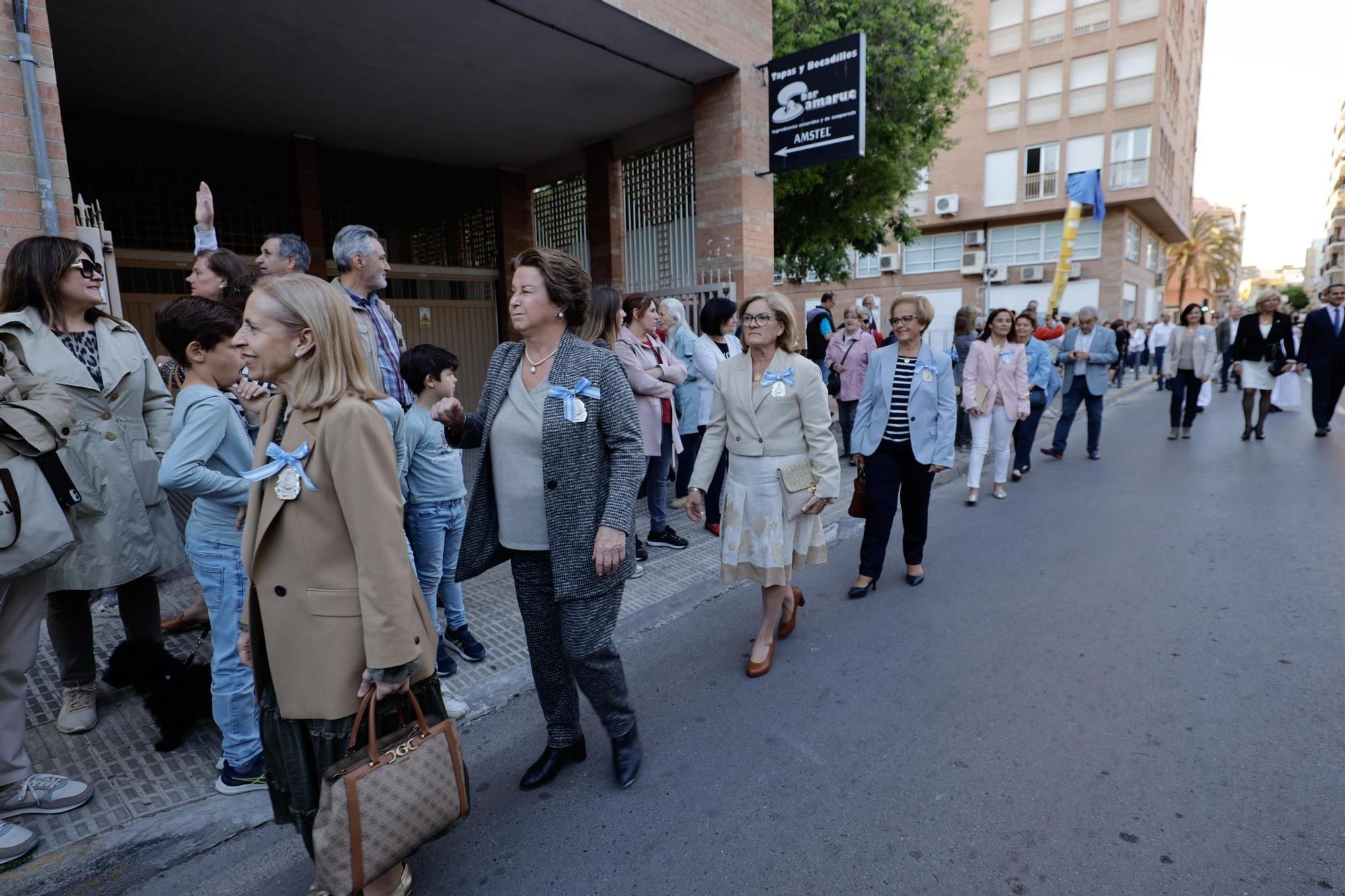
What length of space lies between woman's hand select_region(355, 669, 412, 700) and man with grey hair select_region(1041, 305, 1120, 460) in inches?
Answer: 372

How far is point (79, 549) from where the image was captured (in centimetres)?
309

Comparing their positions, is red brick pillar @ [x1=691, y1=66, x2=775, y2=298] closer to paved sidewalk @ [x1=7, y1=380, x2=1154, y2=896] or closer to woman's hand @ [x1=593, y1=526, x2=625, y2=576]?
paved sidewalk @ [x1=7, y1=380, x2=1154, y2=896]

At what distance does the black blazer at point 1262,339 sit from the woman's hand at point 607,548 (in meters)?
11.7

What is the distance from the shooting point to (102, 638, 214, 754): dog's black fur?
124 inches

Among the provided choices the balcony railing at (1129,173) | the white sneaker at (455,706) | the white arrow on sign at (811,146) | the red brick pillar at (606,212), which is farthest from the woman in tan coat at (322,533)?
the balcony railing at (1129,173)

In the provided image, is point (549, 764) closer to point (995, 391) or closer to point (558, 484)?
point (558, 484)

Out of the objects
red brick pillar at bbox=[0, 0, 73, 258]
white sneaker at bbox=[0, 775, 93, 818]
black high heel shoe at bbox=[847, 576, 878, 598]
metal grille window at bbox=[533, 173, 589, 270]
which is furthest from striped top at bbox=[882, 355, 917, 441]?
metal grille window at bbox=[533, 173, 589, 270]

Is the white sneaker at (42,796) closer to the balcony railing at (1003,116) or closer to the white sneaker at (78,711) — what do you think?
the white sneaker at (78,711)

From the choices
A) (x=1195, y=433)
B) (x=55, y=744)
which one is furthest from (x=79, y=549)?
(x=1195, y=433)

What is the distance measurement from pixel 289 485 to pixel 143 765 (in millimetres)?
1977

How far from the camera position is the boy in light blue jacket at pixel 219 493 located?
2684 mm

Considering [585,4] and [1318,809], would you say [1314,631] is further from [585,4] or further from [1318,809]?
[585,4]

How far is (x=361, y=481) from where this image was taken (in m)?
1.94

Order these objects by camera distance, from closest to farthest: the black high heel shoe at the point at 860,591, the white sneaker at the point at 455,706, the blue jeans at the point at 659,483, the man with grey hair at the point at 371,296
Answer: the white sneaker at the point at 455,706 → the man with grey hair at the point at 371,296 → the black high heel shoe at the point at 860,591 → the blue jeans at the point at 659,483
